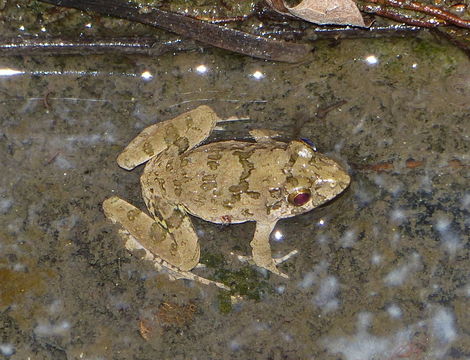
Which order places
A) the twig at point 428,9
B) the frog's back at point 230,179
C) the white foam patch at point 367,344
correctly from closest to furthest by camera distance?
the frog's back at point 230,179 → the twig at point 428,9 → the white foam patch at point 367,344

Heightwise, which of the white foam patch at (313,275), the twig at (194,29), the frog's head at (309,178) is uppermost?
the twig at (194,29)

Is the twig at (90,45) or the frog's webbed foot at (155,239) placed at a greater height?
the twig at (90,45)

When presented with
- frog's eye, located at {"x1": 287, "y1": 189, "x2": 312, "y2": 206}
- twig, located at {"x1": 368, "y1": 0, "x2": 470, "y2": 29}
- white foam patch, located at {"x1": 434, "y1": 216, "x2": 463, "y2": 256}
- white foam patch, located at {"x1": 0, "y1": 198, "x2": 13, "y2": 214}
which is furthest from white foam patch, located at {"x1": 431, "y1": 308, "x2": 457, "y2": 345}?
white foam patch, located at {"x1": 0, "y1": 198, "x2": 13, "y2": 214}

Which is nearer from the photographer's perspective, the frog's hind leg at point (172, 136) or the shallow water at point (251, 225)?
the frog's hind leg at point (172, 136)

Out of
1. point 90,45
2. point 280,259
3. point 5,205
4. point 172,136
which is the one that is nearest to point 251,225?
point 280,259

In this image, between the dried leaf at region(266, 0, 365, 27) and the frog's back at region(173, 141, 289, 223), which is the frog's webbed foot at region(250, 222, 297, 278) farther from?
the dried leaf at region(266, 0, 365, 27)

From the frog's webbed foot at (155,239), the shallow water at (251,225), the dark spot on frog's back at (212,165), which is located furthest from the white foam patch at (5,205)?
the dark spot on frog's back at (212,165)

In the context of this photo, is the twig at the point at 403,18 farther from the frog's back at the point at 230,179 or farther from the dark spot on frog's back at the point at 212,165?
the dark spot on frog's back at the point at 212,165
